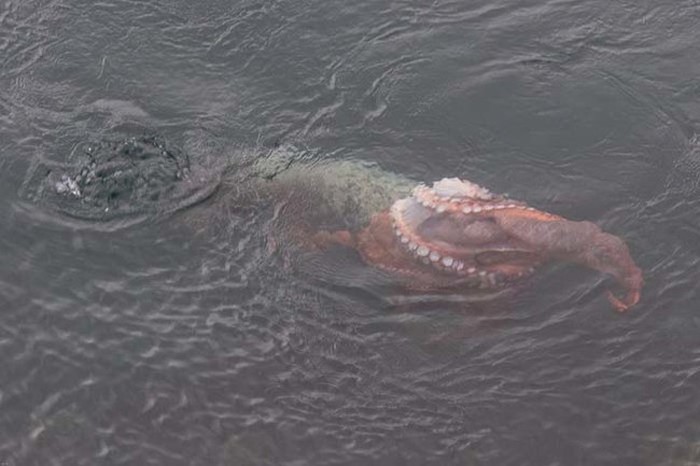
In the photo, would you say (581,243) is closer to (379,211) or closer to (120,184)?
(379,211)

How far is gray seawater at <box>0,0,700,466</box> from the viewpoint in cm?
858

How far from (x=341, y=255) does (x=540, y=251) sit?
2.10 metres

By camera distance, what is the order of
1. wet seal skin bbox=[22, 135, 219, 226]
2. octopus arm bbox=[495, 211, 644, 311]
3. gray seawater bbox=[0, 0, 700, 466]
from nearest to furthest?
gray seawater bbox=[0, 0, 700, 466] < octopus arm bbox=[495, 211, 644, 311] < wet seal skin bbox=[22, 135, 219, 226]

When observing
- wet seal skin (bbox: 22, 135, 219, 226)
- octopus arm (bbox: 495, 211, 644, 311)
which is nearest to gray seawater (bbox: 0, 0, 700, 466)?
wet seal skin (bbox: 22, 135, 219, 226)

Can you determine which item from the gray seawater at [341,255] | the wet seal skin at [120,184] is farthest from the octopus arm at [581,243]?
the wet seal skin at [120,184]

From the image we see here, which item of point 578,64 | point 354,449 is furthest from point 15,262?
point 578,64

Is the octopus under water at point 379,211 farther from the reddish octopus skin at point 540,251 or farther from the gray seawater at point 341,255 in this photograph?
the gray seawater at point 341,255

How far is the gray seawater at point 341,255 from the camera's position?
8.58 metres

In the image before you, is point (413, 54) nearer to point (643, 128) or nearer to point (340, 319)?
point (643, 128)

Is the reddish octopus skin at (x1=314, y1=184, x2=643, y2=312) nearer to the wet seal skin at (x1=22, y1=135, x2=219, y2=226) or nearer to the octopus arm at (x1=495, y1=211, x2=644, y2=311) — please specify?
the octopus arm at (x1=495, y1=211, x2=644, y2=311)

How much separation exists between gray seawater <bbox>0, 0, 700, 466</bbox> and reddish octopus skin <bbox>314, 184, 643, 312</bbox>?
Answer: 216 millimetres

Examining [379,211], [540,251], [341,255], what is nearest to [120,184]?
[341,255]

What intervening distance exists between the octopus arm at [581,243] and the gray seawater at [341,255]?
22 cm

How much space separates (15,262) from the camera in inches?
388
